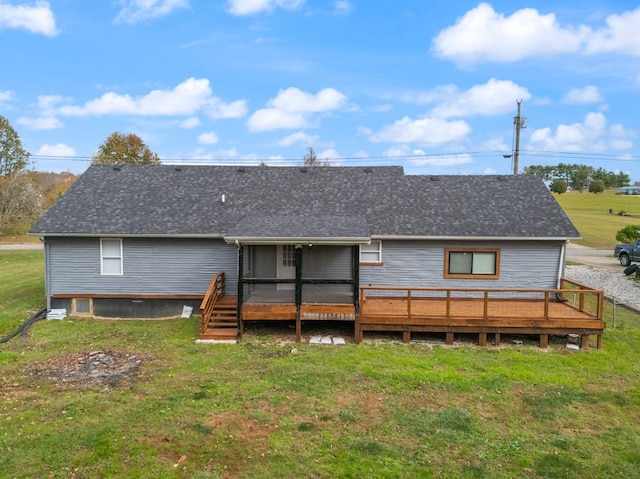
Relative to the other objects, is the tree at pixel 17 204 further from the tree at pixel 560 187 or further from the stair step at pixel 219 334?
the tree at pixel 560 187

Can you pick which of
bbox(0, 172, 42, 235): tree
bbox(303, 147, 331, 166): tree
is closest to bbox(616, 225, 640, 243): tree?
bbox(303, 147, 331, 166): tree

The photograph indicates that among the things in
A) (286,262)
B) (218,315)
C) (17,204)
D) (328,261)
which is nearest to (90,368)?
(218,315)

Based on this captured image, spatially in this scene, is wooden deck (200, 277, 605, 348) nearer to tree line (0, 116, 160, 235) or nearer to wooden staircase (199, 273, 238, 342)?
wooden staircase (199, 273, 238, 342)

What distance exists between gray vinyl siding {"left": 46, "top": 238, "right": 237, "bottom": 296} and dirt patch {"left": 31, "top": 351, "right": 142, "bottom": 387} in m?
3.56

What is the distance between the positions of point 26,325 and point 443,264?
11787 mm

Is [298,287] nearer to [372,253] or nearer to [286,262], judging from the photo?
[286,262]

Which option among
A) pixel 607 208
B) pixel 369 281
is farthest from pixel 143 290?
pixel 607 208

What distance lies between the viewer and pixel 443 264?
13109 millimetres

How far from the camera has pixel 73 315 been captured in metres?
13.0

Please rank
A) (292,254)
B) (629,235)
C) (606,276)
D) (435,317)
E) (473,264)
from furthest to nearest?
(629,235), (606,276), (292,254), (473,264), (435,317)

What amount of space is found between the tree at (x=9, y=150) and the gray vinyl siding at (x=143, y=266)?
27949 millimetres

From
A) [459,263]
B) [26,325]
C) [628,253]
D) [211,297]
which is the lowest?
[26,325]

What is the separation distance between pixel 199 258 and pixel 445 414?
8700 mm

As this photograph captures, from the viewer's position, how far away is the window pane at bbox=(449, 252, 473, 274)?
13.1 metres
